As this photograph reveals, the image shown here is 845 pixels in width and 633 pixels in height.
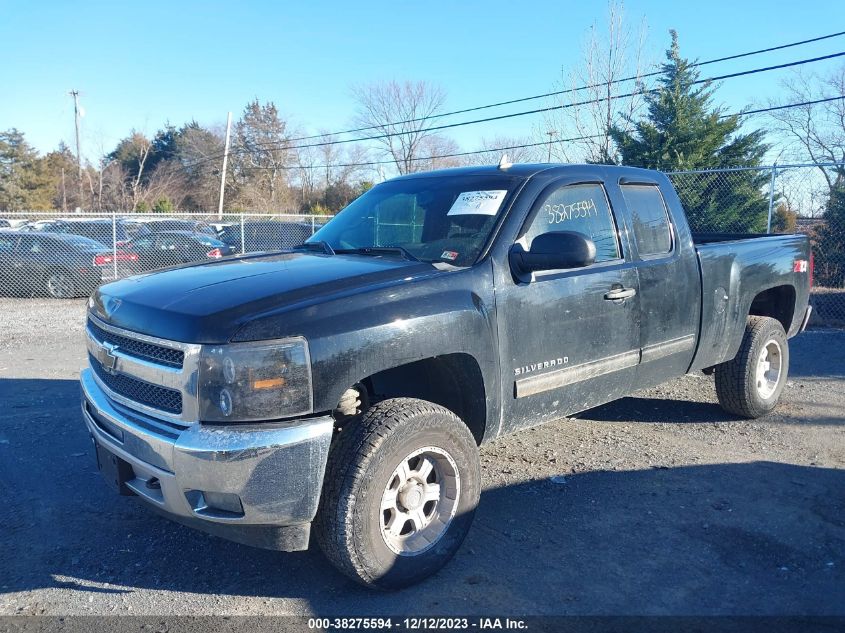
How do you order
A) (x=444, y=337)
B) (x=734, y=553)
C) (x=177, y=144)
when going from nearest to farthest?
1. (x=444, y=337)
2. (x=734, y=553)
3. (x=177, y=144)

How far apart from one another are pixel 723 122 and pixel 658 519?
1694cm

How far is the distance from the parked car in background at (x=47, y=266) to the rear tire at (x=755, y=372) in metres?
12.6

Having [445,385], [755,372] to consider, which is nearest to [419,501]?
[445,385]

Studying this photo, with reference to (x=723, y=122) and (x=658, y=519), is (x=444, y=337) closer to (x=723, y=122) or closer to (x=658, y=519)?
(x=658, y=519)

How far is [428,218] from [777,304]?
379 cm

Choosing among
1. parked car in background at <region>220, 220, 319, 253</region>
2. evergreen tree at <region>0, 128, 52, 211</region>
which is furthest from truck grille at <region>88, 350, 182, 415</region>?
evergreen tree at <region>0, 128, 52, 211</region>

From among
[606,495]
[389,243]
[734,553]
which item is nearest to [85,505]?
[389,243]

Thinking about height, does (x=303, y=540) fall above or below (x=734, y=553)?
above

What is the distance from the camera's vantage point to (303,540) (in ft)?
9.52

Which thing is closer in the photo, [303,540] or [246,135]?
[303,540]

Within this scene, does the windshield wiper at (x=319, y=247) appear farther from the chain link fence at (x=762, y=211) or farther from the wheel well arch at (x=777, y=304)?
the chain link fence at (x=762, y=211)

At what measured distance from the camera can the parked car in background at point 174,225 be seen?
15.9 meters

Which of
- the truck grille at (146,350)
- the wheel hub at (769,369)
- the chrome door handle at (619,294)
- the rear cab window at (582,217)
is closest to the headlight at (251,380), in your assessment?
the truck grille at (146,350)

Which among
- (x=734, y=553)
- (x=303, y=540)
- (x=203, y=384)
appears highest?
(x=203, y=384)
